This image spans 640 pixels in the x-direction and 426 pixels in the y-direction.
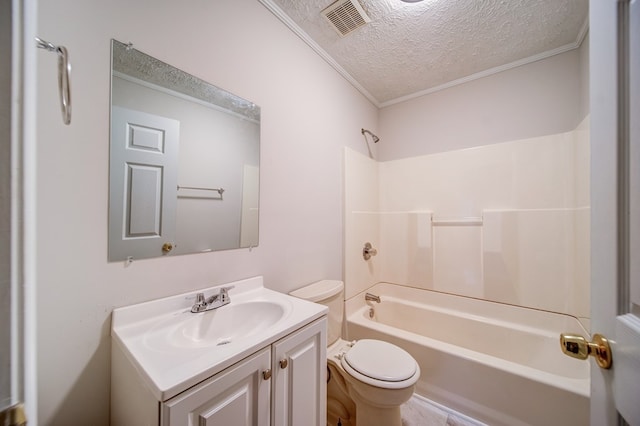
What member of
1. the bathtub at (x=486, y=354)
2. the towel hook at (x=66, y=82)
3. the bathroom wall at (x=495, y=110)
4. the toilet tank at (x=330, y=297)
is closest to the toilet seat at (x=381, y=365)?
the toilet tank at (x=330, y=297)

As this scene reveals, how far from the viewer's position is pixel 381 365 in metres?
1.29

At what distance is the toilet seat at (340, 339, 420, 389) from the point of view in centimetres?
118

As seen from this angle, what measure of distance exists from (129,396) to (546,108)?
288 cm

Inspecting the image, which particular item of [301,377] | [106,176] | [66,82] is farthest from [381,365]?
[66,82]

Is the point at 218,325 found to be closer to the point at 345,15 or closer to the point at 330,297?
the point at 330,297

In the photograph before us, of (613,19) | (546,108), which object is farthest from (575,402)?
(546,108)

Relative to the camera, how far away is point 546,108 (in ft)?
5.78

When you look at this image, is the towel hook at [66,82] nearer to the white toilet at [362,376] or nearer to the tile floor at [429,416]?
the white toilet at [362,376]

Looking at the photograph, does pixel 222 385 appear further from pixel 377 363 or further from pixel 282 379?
pixel 377 363

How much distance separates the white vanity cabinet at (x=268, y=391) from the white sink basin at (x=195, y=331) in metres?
0.04

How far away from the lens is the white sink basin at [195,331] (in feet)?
2.02

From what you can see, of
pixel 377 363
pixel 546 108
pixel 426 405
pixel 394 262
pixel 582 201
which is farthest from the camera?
pixel 394 262

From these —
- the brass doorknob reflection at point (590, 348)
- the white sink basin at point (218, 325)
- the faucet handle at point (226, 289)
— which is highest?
the brass doorknob reflection at point (590, 348)

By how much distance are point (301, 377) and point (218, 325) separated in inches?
16.4
